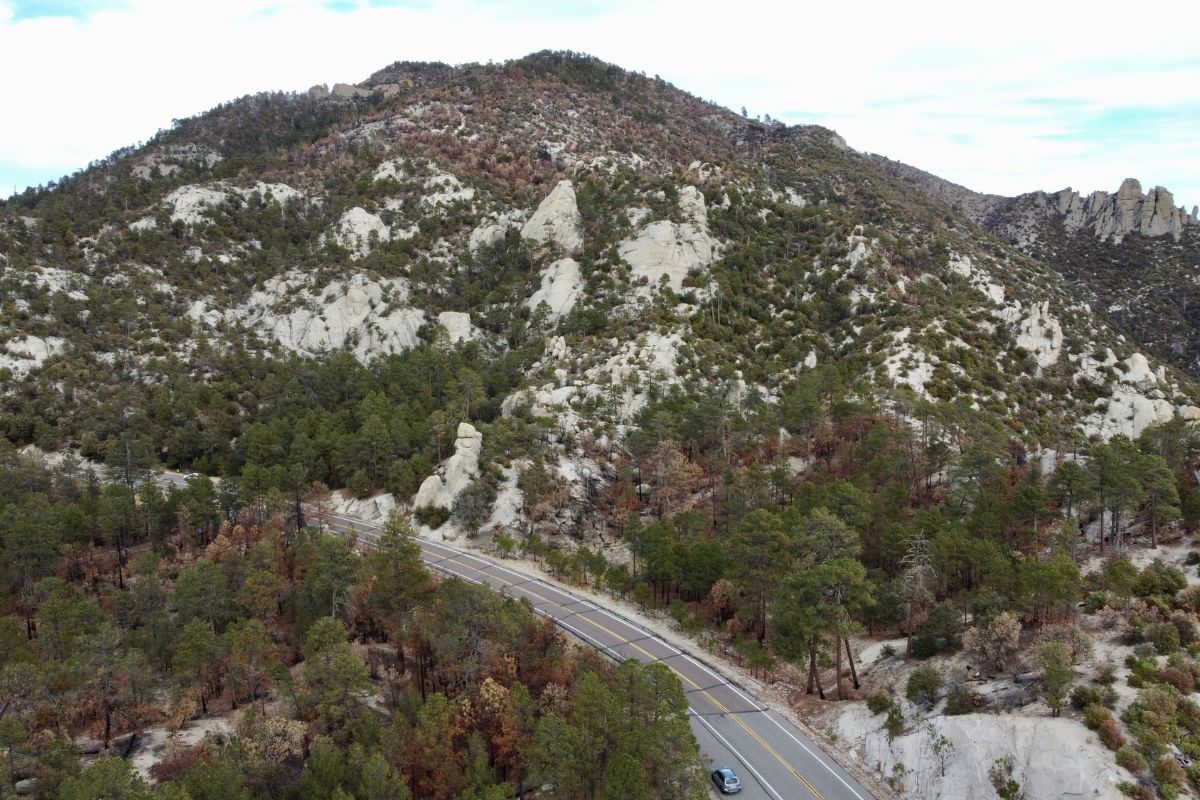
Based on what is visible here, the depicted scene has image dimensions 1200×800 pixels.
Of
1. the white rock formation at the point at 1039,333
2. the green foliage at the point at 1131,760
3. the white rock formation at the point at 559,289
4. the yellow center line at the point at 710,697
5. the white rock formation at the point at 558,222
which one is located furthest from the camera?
the white rock formation at the point at 558,222

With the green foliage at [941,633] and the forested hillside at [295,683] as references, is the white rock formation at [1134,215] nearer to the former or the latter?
the green foliage at [941,633]

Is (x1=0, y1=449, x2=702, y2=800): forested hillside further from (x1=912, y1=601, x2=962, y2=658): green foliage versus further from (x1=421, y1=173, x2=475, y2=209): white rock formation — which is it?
(x1=421, y1=173, x2=475, y2=209): white rock formation

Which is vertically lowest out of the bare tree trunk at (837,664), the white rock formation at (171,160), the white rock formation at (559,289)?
the bare tree trunk at (837,664)

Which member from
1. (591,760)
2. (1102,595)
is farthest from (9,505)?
(1102,595)

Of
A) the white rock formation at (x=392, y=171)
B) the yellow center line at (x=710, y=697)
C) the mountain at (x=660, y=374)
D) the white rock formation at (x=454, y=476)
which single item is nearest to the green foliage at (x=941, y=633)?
the mountain at (x=660, y=374)

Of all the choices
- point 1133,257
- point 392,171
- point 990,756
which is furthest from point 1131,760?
point 1133,257
